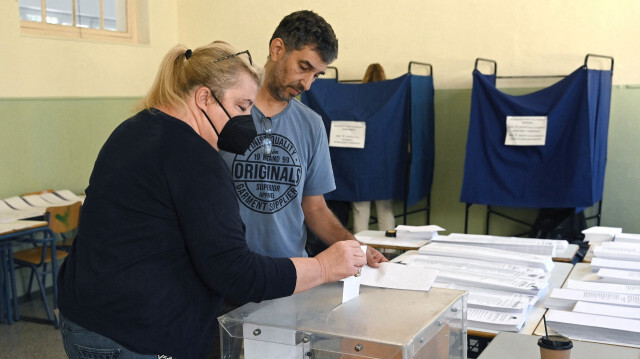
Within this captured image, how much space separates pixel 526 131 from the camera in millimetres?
4188

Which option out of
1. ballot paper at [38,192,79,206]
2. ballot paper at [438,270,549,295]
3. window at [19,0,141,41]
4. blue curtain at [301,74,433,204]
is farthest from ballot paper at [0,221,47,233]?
ballot paper at [438,270,549,295]

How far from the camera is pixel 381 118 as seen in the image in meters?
4.60

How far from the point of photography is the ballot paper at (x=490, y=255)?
2.29 meters

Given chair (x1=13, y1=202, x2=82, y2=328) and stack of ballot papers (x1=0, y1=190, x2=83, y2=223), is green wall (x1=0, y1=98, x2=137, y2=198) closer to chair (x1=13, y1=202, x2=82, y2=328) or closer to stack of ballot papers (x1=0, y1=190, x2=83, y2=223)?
stack of ballot papers (x1=0, y1=190, x2=83, y2=223)

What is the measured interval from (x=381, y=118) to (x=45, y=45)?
2.47 m

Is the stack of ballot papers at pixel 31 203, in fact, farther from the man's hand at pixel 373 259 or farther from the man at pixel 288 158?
the man's hand at pixel 373 259

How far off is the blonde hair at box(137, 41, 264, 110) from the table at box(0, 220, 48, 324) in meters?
2.79

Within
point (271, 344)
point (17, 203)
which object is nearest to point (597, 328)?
point (271, 344)

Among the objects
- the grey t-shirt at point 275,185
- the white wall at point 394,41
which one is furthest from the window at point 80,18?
the grey t-shirt at point 275,185

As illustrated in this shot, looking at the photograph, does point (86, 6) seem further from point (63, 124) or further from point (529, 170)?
point (529, 170)

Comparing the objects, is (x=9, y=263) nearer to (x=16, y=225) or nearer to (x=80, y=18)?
(x=16, y=225)

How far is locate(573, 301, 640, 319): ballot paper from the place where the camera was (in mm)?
1771

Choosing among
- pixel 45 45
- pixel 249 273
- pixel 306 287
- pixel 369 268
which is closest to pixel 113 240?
pixel 249 273

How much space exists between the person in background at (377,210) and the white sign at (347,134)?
48 cm
